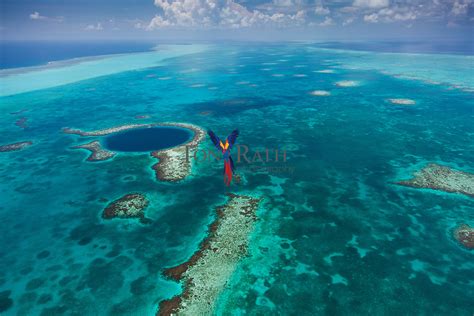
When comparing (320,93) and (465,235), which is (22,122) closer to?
(320,93)

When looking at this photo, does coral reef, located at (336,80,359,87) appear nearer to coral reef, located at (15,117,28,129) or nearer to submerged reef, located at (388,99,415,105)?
submerged reef, located at (388,99,415,105)

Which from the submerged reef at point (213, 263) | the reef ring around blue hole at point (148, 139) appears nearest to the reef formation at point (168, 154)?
the reef ring around blue hole at point (148, 139)

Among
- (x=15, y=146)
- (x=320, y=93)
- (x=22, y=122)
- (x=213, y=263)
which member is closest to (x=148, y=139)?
(x=15, y=146)

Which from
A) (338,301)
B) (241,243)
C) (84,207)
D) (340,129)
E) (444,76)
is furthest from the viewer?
(444,76)

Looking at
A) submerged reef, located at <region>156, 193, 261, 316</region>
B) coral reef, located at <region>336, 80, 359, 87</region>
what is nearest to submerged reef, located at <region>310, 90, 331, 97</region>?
coral reef, located at <region>336, 80, 359, 87</region>

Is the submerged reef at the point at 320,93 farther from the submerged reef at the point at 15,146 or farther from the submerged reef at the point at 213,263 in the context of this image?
the submerged reef at the point at 15,146

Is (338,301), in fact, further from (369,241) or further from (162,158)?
(162,158)

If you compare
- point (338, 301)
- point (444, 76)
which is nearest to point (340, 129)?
point (338, 301)

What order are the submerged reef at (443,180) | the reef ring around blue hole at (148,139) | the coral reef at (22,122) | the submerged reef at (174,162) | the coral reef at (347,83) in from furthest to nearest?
the coral reef at (347,83) → the coral reef at (22,122) → the reef ring around blue hole at (148,139) → the submerged reef at (174,162) → the submerged reef at (443,180)
